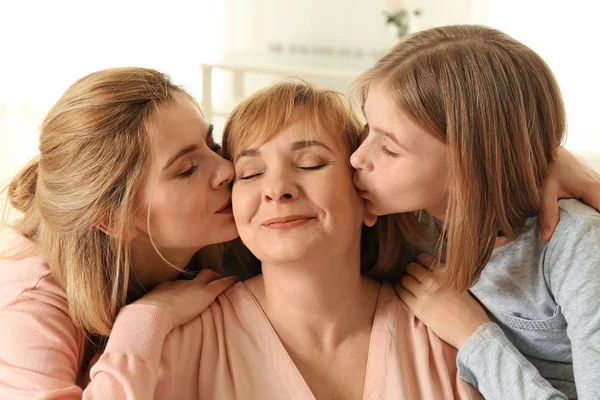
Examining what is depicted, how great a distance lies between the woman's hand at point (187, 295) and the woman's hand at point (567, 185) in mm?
700

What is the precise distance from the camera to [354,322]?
1.59 meters

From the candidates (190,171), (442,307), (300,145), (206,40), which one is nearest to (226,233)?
(190,171)

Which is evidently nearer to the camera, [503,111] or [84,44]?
[503,111]

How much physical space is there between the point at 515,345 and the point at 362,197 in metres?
0.47

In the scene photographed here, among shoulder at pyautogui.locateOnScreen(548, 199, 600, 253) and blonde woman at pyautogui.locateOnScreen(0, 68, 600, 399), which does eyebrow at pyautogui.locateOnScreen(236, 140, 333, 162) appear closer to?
blonde woman at pyautogui.locateOnScreen(0, 68, 600, 399)

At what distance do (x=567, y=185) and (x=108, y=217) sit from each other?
3.14ft

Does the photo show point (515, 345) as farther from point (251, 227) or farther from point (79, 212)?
point (79, 212)

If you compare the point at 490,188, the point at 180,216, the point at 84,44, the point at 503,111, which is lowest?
the point at 84,44

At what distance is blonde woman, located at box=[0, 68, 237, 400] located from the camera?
1.46 meters

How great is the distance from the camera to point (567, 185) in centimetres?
152

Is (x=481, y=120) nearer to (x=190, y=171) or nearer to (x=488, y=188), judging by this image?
(x=488, y=188)

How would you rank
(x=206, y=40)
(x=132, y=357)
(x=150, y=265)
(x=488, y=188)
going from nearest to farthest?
(x=132, y=357)
(x=488, y=188)
(x=150, y=265)
(x=206, y=40)

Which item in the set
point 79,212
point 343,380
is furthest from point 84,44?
point 343,380

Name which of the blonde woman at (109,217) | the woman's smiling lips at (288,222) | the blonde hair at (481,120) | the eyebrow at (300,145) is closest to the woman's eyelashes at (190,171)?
the blonde woman at (109,217)
